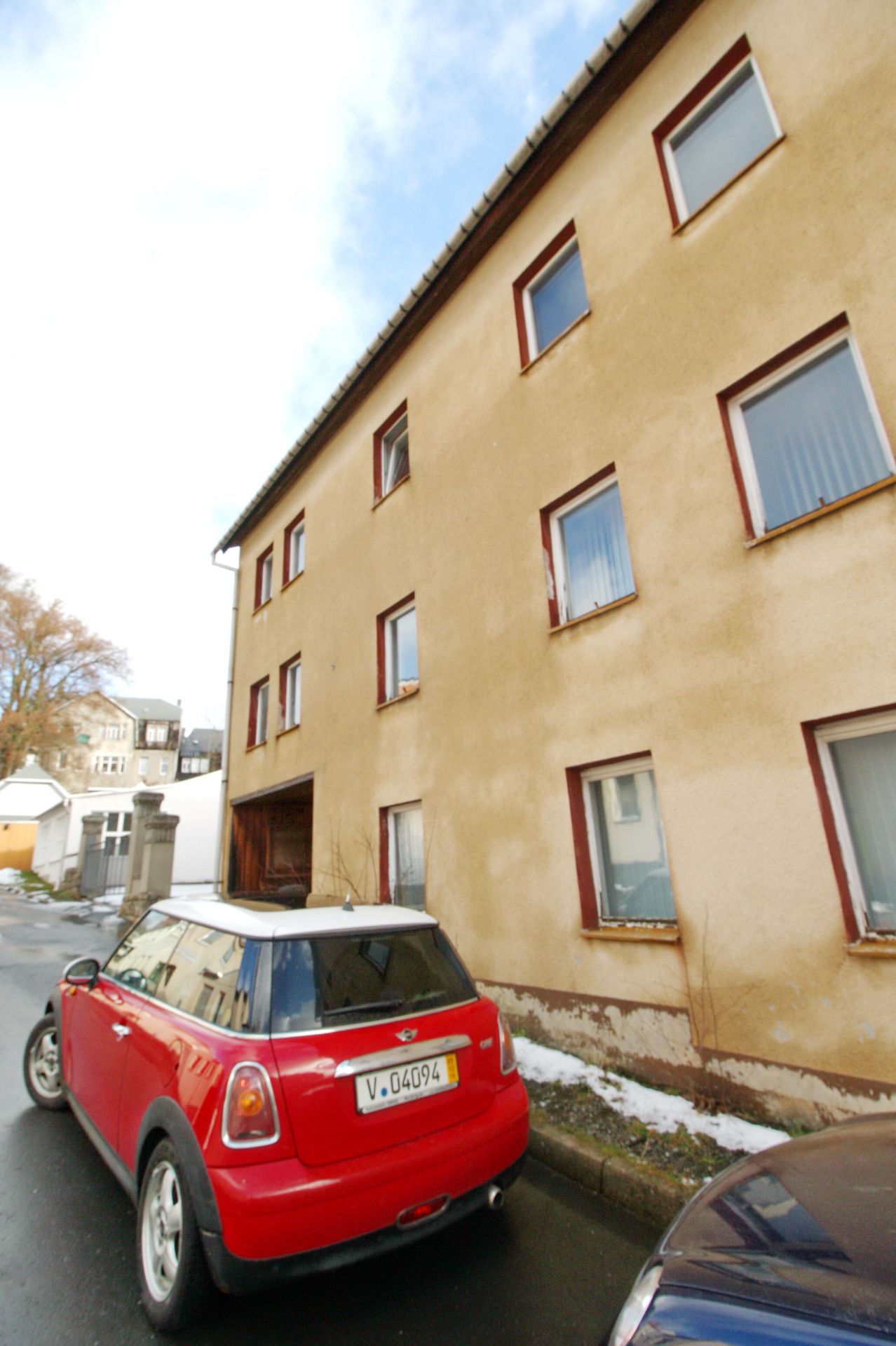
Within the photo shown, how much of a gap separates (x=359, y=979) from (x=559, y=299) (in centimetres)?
765

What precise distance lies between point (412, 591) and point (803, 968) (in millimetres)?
6269

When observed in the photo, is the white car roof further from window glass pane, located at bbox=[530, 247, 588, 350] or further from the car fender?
window glass pane, located at bbox=[530, 247, 588, 350]

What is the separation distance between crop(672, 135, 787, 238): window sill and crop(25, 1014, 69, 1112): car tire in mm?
8166

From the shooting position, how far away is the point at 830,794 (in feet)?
14.5

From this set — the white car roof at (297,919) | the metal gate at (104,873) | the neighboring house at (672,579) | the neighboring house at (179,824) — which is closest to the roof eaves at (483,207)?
the neighboring house at (672,579)

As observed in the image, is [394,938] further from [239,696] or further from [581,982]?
[239,696]

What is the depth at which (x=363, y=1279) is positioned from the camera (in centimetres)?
284

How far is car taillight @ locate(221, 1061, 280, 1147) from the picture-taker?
2418 mm

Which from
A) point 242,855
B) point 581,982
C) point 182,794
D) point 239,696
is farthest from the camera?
point 182,794

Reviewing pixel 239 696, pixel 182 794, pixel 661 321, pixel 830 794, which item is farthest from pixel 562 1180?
pixel 182 794

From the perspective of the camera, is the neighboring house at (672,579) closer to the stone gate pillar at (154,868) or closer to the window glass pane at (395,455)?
the window glass pane at (395,455)

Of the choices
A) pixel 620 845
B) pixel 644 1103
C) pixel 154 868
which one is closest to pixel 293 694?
pixel 154 868

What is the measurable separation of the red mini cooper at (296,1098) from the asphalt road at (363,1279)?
0.29 metres

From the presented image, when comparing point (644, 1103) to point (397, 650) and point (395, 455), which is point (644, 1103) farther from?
point (395, 455)
